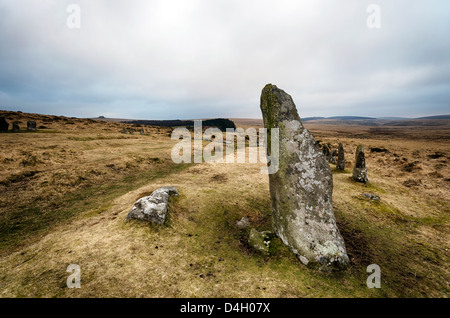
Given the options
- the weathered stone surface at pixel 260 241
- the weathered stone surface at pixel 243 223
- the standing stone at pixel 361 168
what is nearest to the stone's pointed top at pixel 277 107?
the weathered stone surface at pixel 260 241

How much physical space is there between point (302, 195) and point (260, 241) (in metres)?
2.19

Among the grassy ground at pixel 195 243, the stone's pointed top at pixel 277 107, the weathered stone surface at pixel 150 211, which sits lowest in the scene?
the grassy ground at pixel 195 243

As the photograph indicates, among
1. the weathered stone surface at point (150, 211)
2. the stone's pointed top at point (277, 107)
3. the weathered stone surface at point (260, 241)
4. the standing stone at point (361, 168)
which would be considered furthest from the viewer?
the standing stone at point (361, 168)

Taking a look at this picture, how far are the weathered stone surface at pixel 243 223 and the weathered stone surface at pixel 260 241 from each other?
4.71 ft

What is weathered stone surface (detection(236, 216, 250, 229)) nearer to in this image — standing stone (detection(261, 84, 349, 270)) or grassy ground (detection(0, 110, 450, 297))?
grassy ground (detection(0, 110, 450, 297))

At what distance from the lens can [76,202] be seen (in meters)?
12.0

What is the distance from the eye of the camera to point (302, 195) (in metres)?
6.80

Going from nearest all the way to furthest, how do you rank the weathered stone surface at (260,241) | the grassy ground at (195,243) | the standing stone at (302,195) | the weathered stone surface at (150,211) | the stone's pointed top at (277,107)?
the grassy ground at (195,243) < the standing stone at (302,195) < the weathered stone surface at (260,241) < the stone's pointed top at (277,107) < the weathered stone surface at (150,211)

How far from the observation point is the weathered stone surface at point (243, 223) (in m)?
8.91

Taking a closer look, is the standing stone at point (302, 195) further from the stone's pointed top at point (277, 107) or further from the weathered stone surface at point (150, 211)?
the weathered stone surface at point (150, 211)

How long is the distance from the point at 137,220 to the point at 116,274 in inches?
102

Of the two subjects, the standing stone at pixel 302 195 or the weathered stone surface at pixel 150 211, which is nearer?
the standing stone at pixel 302 195

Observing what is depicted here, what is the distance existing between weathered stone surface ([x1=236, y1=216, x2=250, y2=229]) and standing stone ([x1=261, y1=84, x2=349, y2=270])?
1871 mm
